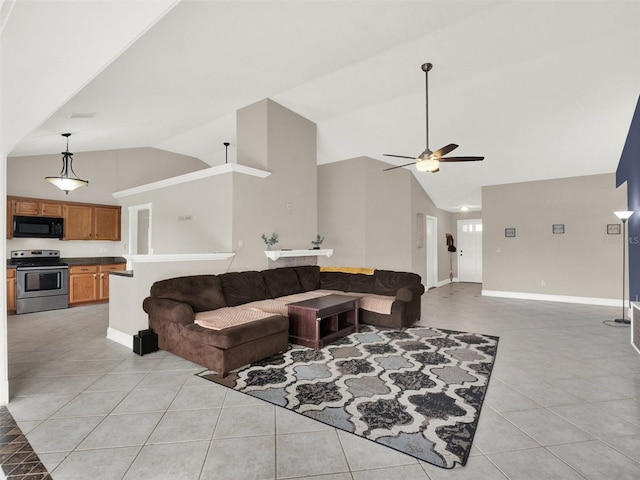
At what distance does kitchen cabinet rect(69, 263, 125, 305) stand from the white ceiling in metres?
2.32

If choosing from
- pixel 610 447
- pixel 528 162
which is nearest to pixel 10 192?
pixel 610 447

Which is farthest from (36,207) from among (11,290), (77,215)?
(11,290)

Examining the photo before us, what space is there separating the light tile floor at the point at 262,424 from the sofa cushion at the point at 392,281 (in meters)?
1.63

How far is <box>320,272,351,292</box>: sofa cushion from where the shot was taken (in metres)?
5.43

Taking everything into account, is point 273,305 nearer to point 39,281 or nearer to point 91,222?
point 39,281

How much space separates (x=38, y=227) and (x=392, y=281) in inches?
251

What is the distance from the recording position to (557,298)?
669 cm

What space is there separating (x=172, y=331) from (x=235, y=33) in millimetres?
3122

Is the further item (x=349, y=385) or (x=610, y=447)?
(x=349, y=385)

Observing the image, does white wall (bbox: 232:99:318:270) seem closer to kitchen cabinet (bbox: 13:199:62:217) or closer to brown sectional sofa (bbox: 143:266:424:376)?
brown sectional sofa (bbox: 143:266:424:376)

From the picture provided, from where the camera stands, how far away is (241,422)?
215cm

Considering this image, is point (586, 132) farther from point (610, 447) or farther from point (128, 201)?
point (128, 201)

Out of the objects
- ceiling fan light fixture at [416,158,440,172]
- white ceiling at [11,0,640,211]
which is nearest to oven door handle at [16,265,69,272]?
white ceiling at [11,0,640,211]

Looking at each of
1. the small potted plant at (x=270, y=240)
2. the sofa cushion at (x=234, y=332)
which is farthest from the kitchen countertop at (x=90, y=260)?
the sofa cushion at (x=234, y=332)
